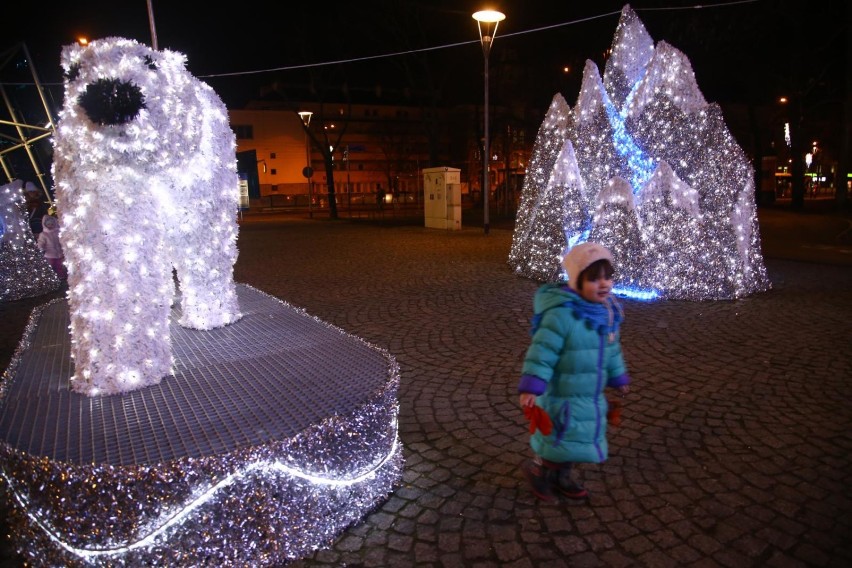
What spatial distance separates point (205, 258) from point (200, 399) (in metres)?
2.16

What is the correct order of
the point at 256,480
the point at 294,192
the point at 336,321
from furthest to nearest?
the point at 294,192
the point at 336,321
the point at 256,480

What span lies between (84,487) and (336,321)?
4659mm

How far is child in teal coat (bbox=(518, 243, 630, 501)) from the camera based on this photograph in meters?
2.73

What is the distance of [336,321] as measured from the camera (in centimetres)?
689

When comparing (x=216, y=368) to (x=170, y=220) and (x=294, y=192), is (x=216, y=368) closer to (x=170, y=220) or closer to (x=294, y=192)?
(x=170, y=220)

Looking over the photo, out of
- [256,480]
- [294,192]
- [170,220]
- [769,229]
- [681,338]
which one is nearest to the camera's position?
[256,480]

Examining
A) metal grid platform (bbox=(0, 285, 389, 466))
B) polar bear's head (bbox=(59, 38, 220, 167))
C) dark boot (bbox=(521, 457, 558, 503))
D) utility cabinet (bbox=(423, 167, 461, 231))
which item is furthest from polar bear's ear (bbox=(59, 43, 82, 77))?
utility cabinet (bbox=(423, 167, 461, 231))

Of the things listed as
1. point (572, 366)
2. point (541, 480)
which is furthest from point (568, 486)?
point (572, 366)

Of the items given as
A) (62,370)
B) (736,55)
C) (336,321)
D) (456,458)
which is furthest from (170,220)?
(736,55)

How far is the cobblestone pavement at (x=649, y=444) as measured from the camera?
2689 mm

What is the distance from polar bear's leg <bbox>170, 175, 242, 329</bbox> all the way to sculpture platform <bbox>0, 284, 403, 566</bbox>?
1.42 metres

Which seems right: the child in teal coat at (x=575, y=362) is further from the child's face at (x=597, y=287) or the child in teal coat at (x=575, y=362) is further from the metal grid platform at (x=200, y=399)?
the metal grid platform at (x=200, y=399)

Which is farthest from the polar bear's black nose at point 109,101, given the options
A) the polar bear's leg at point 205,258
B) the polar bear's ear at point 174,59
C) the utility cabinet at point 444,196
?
the utility cabinet at point 444,196

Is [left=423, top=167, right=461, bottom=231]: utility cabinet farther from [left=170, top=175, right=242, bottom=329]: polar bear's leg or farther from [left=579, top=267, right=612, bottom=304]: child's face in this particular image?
[left=579, top=267, right=612, bottom=304]: child's face
